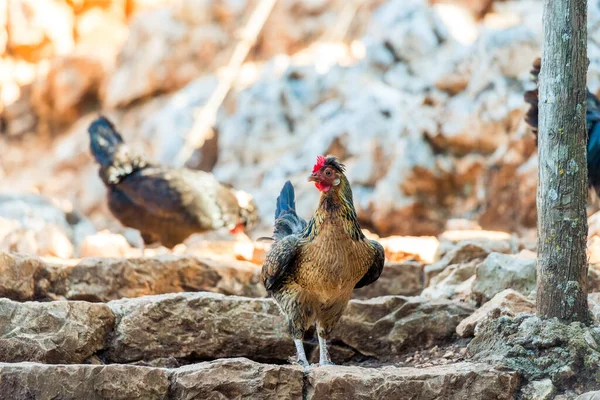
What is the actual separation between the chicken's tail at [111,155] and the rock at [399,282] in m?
4.08

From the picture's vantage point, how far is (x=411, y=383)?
443 cm

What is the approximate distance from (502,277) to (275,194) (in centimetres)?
755

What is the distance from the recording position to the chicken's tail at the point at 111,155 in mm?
9859

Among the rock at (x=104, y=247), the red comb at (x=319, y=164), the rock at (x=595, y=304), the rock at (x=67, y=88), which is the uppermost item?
the rock at (x=67, y=88)

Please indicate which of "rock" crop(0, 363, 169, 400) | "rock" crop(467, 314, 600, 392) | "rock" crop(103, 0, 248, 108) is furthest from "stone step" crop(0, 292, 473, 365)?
"rock" crop(103, 0, 248, 108)

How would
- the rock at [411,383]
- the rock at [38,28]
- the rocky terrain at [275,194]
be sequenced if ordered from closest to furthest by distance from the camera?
the rock at [411,383] < the rocky terrain at [275,194] < the rock at [38,28]

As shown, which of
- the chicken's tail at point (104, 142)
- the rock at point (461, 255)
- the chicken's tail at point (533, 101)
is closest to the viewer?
the rock at point (461, 255)

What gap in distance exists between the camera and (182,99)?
1623cm

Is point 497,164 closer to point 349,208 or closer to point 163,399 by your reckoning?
point 349,208

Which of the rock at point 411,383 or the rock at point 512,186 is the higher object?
the rock at point 512,186

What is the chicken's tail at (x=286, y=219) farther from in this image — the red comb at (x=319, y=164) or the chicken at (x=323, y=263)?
the red comb at (x=319, y=164)

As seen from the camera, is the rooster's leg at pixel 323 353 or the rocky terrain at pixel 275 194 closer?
the rocky terrain at pixel 275 194

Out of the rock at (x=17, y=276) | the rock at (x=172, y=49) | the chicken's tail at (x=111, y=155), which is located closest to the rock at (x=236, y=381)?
the rock at (x=17, y=276)

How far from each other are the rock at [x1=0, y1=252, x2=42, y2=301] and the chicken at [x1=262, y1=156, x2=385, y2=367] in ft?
5.66
